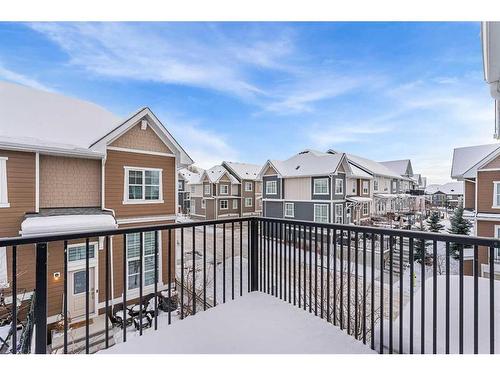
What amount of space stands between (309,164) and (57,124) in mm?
9302

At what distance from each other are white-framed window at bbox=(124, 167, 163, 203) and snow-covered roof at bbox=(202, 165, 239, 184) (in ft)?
34.6

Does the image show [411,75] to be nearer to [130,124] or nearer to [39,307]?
[130,124]

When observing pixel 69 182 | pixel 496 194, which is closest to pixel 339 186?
pixel 496 194

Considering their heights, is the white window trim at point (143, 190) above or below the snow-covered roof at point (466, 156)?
below

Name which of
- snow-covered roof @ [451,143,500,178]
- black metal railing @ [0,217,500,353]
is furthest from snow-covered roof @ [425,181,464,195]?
black metal railing @ [0,217,500,353]

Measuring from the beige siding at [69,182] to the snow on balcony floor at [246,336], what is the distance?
4287 millimetres

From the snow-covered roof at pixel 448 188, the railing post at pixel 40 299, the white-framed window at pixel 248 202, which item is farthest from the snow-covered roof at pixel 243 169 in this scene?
the snow-covered roof at pixel 448 188

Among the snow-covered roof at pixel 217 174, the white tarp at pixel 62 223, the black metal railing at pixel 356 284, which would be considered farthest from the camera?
the snow-covered roof at pixel 217 174

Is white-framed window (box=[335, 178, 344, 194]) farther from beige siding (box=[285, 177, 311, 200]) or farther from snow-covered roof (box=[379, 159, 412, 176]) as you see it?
snow-covered roof (box=[379, 159, 412, 176])

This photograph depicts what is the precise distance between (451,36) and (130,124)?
6068mm

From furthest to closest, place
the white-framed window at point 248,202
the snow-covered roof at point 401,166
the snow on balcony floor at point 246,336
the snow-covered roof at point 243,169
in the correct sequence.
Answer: the snow-covered roof at point 401,166, the white-framed window at point 248,202, the snow-covered roof at point 243,169, the snow on balcony floor at point 246,336

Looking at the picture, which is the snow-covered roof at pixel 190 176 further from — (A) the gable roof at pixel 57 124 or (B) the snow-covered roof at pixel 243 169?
(A) the gable roof at pixel 57 124

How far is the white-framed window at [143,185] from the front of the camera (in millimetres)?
5438
